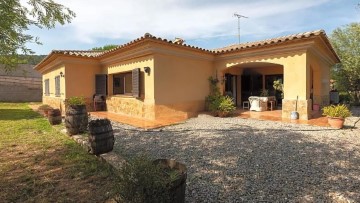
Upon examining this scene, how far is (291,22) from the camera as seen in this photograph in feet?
48.9

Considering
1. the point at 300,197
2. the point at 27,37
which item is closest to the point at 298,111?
the point at 300,197

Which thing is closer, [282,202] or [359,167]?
[282,202]

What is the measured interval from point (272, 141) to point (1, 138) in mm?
8366

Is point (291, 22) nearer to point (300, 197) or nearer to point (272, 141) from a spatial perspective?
point (272, 141)

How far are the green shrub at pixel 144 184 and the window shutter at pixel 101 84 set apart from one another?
39.9 feet

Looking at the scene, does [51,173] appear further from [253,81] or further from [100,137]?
[253,81]

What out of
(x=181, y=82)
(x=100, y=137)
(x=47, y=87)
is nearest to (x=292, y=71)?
(x=181, y=82)

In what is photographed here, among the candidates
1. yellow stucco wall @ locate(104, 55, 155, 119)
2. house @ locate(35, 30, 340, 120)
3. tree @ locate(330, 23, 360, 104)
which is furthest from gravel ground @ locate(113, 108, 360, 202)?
tree @ locate(330, 23, 360, 104)

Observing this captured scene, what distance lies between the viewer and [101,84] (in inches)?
567

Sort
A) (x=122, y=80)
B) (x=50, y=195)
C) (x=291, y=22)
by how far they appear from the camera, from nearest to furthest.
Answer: (x=50, y=195) < (x=291, y=22) < (x=122, y=80)

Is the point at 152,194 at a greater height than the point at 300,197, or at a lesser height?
greater

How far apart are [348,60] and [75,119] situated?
1865 centimetres

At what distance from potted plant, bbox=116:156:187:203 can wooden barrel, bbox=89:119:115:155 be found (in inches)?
104

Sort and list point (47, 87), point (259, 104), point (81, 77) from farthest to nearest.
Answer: point (47, 87), point (81, 77), point (259, 104)
